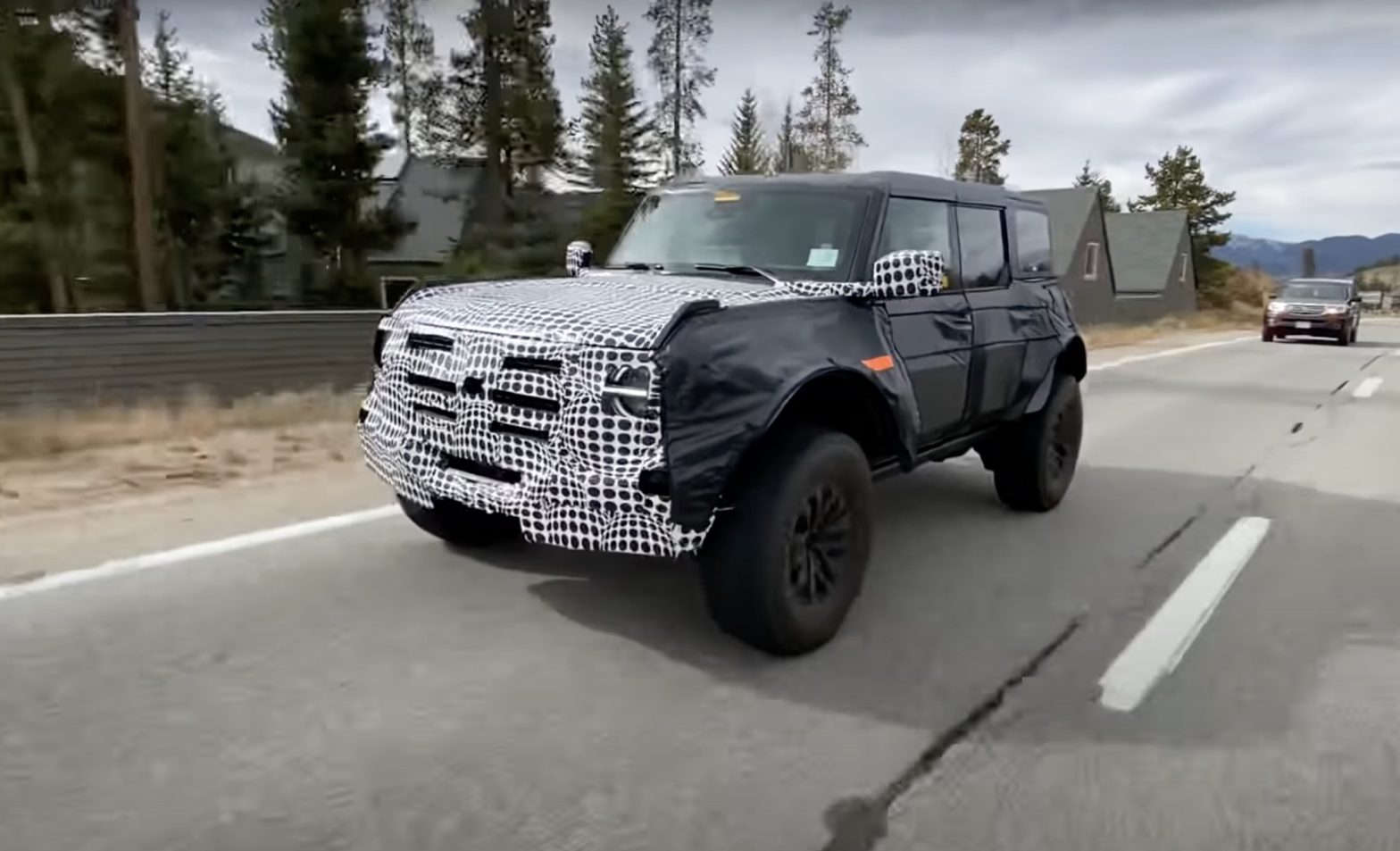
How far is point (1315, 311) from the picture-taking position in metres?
25.5

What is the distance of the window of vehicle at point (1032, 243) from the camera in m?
6.13

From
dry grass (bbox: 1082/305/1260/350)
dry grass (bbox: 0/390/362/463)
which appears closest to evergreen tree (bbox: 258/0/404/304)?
dry grass (bbox: 0/390/362/463)

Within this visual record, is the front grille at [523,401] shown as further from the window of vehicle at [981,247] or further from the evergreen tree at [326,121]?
the evergreen tree at [326,121]

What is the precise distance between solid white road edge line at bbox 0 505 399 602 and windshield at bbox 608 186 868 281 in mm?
2043

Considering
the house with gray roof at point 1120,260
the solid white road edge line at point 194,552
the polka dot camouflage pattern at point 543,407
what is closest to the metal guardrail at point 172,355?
the solid white road edge line at point 194,552

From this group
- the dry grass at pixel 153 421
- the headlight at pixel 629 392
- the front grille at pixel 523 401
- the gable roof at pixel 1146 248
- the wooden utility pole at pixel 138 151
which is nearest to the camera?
the headlight at pixel 629 392

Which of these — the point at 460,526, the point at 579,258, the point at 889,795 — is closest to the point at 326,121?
the point at 579,258

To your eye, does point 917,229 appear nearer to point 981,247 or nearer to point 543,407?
point 981,247

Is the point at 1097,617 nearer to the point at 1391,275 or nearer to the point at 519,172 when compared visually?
the point at 519,172

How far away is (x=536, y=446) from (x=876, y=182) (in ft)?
7.57

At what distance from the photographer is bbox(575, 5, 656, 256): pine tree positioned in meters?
32.0

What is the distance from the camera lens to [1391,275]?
4274 inches

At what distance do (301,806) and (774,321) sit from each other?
2208 mm

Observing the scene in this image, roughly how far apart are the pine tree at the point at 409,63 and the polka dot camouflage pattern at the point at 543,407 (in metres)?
30.6
